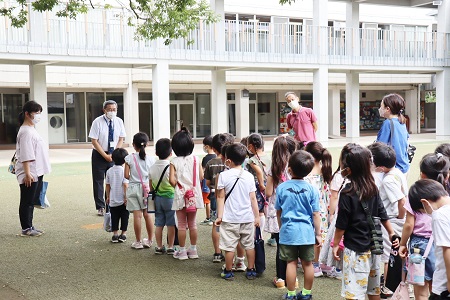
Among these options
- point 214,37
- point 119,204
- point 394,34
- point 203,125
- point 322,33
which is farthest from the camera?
point 203,125

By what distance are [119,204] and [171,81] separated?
22.8 metres

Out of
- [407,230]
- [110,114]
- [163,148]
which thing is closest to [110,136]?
[110,114]

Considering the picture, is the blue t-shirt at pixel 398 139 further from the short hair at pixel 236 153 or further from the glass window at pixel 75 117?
the glass window at pixel 75 117

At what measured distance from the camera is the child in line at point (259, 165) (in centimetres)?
646

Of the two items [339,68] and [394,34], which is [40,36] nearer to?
[339,68]

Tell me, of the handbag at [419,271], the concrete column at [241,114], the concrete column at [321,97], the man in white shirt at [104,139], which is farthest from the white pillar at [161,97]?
the handbag at [419,271]

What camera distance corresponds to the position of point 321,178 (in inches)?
247

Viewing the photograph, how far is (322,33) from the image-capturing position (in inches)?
1001

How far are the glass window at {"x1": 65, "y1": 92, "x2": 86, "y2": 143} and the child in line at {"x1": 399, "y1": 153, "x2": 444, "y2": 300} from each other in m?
26.6

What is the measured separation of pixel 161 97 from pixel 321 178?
16678mm

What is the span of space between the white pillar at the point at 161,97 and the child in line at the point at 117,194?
46.9 ft

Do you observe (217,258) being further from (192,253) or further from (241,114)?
(241,114)

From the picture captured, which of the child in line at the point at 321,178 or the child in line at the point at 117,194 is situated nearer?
the child in line at the point at 321,178

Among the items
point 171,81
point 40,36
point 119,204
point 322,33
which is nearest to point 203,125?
point 171,81
